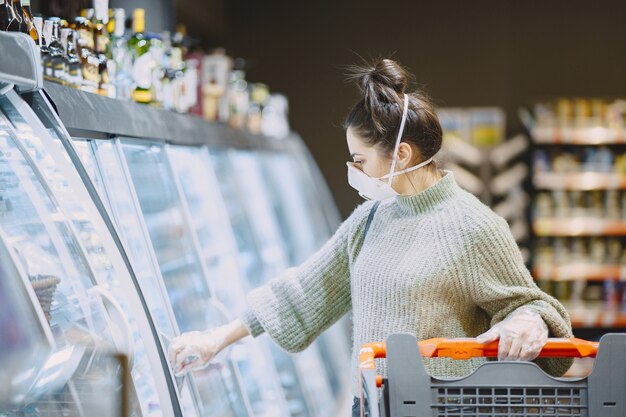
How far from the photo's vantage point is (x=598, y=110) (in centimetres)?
845

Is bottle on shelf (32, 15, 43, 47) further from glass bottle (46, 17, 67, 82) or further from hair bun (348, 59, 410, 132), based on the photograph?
hair bun (348, 59, 410, 132)

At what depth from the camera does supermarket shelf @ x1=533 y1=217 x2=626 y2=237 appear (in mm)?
8359

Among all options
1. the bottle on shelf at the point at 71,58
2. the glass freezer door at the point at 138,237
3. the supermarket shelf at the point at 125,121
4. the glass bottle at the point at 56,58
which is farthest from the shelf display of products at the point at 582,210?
the glass bottle at the point at 56,58

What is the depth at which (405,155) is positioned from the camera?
2.32 m

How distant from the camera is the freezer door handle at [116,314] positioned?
2080 mm

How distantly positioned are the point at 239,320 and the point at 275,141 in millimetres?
3902

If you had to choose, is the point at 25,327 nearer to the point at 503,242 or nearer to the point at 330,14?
the point at 503,242

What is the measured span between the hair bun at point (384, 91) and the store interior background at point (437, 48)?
21.0 feet

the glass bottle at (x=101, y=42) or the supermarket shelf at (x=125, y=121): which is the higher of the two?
the glass bottle at (x=101, y=42)

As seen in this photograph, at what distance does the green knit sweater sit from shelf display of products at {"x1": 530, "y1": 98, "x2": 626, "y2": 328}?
638 cm

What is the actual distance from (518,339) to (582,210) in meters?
6.85

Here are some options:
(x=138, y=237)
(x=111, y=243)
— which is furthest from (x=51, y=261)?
(x=138, y=237)

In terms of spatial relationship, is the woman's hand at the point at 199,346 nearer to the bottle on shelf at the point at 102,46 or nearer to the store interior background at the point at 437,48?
the bottle on shelf at the point at 102,46

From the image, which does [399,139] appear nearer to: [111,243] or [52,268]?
[111,243]
